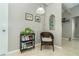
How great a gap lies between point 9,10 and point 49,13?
3.68ft

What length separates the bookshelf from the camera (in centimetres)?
266

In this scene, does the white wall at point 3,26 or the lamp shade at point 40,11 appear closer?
Result: the white wall at point 3,26

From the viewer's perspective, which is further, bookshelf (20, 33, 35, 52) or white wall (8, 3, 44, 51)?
bookshelf (20, 33, 35, 52)

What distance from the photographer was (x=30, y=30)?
2641mm

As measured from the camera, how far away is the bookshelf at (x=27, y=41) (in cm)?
266

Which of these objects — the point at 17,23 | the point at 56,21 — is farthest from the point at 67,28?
the point at 17,23

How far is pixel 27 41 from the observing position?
2.75 metres

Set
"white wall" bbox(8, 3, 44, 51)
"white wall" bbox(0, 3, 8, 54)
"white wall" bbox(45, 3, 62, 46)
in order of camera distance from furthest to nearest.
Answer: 1. "white wall" bbox(45, 3, 62, 46)
2. "white wall" bbox(8, 3, 44, 51)
3. "white wall" bbox(0, 3, 8, 54)

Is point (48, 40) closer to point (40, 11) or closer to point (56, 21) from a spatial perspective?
point (56, 21)

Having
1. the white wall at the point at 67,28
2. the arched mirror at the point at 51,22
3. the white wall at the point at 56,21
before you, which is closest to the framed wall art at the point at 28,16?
the white wall at the point at 56,21

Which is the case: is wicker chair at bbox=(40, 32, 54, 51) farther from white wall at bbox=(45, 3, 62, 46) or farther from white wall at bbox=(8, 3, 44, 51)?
white wall at bbox=(8, 3, 44, 51)

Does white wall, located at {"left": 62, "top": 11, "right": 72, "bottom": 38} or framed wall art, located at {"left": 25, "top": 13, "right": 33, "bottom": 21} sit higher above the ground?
framed wall art, located at {"left": 25, "top": 13, "right": 33, "bottom": 21}

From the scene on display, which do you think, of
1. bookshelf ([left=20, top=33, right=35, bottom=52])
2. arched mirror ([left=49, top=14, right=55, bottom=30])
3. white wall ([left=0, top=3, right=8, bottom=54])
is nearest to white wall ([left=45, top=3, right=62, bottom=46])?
arched mirror ([left=49, top=14, right=55, bottom=30])

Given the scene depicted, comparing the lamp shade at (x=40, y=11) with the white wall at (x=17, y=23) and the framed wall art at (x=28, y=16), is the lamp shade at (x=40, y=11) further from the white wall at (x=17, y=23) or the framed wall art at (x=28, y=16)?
the framed wall art at (x=28, y=16)
